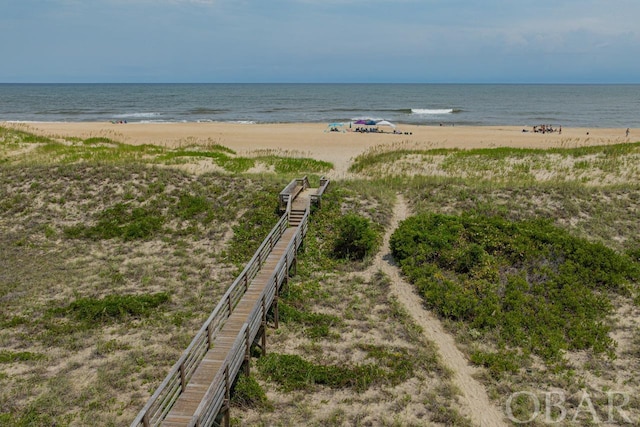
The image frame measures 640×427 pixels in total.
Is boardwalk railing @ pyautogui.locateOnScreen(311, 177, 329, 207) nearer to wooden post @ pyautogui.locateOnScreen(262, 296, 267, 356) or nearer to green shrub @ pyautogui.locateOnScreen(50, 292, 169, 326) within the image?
green shrub @ pyautogui.locateOnScreen(50, 292, 169, 326)

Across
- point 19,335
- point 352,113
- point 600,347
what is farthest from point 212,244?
point 352,113

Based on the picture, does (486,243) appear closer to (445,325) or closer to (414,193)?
(445,325)

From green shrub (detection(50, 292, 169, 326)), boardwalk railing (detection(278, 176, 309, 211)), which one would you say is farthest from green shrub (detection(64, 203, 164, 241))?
green shrub (detection(50, 292, 169, 326))

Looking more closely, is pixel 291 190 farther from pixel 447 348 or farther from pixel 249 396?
pixel 249 396

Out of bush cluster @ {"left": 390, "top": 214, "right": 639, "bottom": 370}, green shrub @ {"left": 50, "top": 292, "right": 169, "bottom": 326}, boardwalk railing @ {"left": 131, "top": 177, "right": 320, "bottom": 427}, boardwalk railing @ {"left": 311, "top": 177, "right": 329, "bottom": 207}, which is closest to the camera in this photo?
boardwalk railing @ {"left": 131, "top": 177, "right": 320, "bottom": 427}

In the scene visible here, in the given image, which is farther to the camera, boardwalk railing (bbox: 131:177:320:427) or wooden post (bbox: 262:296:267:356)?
wooden post (bbox: 262:296:267:356)

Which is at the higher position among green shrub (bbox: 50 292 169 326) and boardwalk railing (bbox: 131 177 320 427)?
boardwalk railing (bbox: 131 177 320 427)
